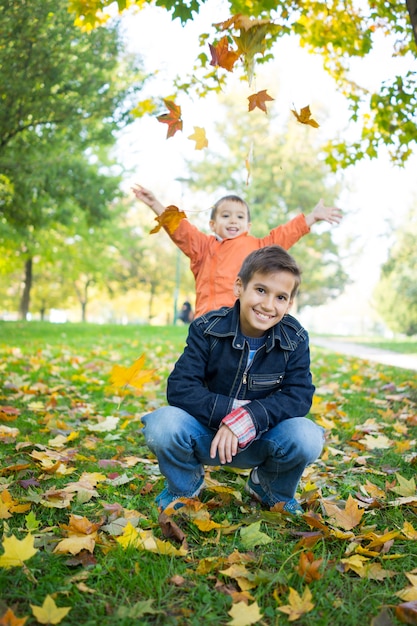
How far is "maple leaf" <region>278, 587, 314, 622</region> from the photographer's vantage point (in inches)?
64.8

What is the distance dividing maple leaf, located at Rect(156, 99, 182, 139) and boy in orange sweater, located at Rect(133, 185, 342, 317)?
35.6 inches

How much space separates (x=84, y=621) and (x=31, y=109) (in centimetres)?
966

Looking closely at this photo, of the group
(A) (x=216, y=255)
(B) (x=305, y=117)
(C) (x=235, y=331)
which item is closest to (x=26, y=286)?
(A) (x=216, y=255)

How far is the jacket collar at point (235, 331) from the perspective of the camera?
2525 mm

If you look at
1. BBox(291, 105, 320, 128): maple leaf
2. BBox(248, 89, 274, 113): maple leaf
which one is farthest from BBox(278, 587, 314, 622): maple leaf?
BBox(248, 89, 274, 113): maple leaf

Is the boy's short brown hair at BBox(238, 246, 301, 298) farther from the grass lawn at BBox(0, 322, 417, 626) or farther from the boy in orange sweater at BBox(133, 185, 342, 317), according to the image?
the boy in orange sweater at BBox(133, 185, 342, 317)

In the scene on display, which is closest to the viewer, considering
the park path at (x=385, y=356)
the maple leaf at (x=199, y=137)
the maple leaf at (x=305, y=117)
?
the maple leaf at (x=305, y=117)

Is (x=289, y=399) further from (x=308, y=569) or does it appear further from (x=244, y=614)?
(x=244, y=614)

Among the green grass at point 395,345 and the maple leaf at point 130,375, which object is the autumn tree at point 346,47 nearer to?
the maple leaf at point 130,375

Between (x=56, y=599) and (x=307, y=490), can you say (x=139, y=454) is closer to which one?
(x=307, y=490)

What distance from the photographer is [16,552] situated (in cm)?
181

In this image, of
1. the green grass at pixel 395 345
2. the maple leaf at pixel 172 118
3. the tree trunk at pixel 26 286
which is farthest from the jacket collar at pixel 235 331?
the tree trunk at pixel 26 286

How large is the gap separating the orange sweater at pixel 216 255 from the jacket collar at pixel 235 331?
115 cm

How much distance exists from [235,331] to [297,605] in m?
1.19
